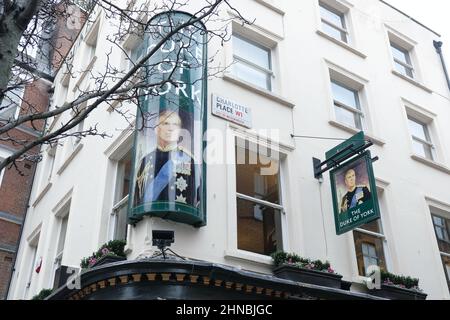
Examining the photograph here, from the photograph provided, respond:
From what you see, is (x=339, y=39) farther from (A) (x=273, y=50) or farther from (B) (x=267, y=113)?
(B) (x=267, y=113)

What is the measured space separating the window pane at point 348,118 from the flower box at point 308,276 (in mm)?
4551

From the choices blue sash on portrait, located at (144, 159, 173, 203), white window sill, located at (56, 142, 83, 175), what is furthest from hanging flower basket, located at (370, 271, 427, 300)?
white window sill, located at (56, 142, 83, 175)

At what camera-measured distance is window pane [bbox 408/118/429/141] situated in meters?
14.1

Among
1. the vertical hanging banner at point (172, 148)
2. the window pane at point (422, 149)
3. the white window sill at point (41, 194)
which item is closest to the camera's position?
the vertical hanging banner at point (172, 148)

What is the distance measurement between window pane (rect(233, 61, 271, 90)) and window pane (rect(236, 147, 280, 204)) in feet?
6.39

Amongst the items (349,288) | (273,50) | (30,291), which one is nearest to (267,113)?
(273,50)

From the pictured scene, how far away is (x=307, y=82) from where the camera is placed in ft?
38.2

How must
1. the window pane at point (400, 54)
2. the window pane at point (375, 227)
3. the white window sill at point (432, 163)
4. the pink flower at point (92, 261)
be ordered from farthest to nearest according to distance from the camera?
the window pane at point (400, 54) < the white window sill at point (432, 163) < the window pane at point (375, 227) < the pink flower at point (92, 261)

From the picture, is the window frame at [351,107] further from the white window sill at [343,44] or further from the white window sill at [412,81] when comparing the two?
the white window sill at [412,81]

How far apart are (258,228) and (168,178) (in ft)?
7.30

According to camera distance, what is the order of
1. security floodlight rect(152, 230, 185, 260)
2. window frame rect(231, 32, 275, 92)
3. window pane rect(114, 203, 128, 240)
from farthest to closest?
window frame rect(231, 32, 275, 92) → window pane rect(114, 203, 128, 240) → security floodlight rect(152, 230, 185, 260)

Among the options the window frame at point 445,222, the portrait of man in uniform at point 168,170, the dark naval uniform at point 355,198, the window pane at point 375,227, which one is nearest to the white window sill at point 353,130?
the window frame at point 445,222

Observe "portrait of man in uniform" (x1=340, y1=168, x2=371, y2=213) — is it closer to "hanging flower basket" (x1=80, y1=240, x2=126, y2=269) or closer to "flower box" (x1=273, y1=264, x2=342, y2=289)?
"flower box" (x1=273, y1=264, x2=342, y2=289)

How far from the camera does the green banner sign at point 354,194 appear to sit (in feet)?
27.8
